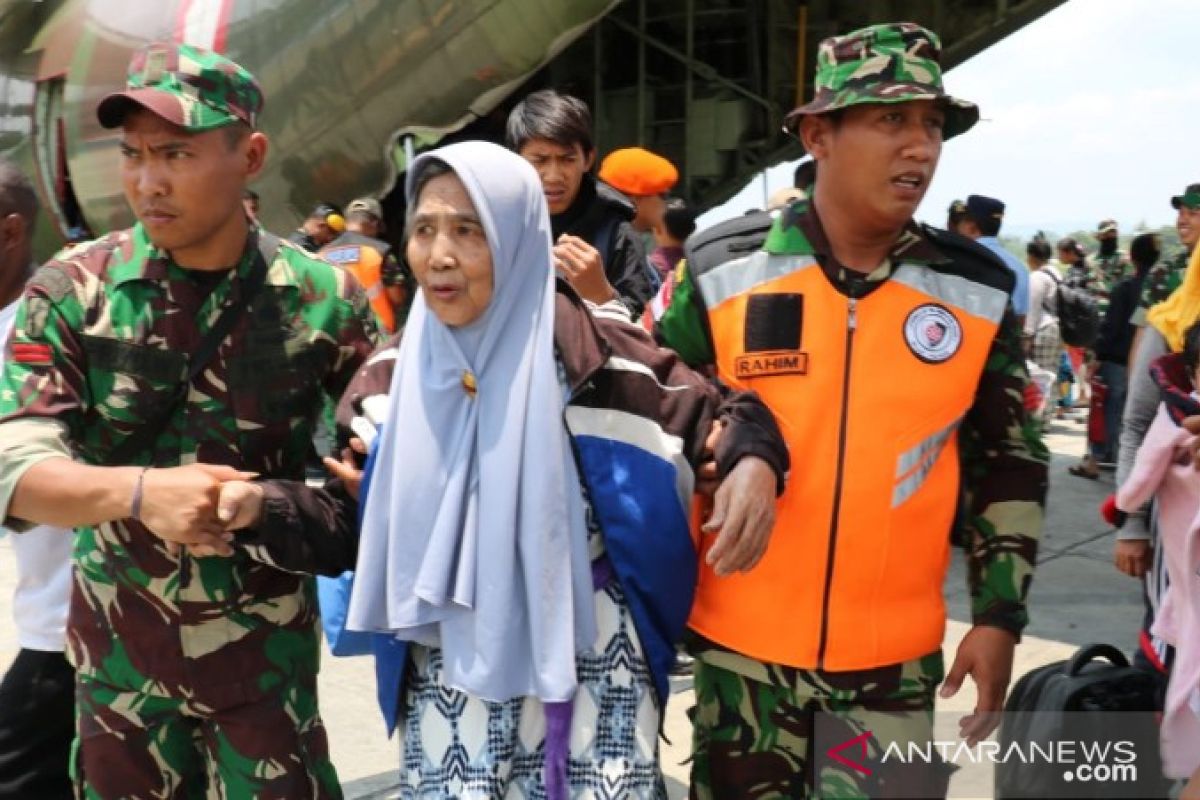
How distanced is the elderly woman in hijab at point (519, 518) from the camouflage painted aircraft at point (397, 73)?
6.88 meters

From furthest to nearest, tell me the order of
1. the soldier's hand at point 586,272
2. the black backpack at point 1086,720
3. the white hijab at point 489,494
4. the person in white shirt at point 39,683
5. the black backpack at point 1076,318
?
the black backpack at point 1076,318 → the soldier's hand at point 586,272 → the person in white shirt at point 39,683 → the white hijab at point 489,494 → the black backpack at point 1086,720

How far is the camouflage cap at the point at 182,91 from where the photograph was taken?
215 centimetres

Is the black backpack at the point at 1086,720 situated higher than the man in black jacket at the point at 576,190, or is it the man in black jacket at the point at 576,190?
the man in black jacket at the point at 576,190

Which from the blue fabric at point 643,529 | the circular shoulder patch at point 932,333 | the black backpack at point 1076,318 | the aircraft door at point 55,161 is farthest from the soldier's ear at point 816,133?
the aircraft door at point 55,161

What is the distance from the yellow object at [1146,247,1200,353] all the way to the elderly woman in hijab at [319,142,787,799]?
1.82 meters

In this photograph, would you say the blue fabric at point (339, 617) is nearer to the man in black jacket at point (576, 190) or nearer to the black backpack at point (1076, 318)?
the man in black jacket at point (576, 190)

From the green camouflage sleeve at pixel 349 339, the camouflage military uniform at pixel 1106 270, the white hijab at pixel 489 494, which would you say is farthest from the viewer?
the camouflage military uniform at pixel 1106 270

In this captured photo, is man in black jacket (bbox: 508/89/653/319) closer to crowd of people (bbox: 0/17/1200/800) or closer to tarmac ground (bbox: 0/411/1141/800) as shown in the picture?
crowd of people (bbox: 0/17/1200/800)

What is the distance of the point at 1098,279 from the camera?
12234mm

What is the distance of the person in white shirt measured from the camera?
2.63 m

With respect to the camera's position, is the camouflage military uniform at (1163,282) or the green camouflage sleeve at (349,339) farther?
the camouflage military uniform at (1163,282)

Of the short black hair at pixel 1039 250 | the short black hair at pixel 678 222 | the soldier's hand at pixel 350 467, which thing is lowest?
the soldier's hand at pixel 350 467

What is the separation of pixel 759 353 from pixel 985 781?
3.93 ft

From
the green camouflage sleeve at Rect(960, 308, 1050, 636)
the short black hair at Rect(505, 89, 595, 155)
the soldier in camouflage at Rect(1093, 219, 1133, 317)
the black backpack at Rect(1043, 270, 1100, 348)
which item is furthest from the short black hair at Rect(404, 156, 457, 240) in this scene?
the soldier in camouflage at Rect(1093, 219, 1133, 317)
